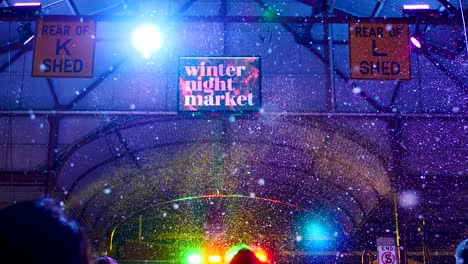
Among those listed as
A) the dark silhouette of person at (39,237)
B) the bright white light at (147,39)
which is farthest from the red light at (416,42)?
the dark silhouette of person at (39,237)

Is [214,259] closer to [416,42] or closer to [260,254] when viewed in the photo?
[416,42]

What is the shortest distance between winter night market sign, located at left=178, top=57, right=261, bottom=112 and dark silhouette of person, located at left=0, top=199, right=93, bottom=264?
7.84 meters

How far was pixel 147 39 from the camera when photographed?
37.9 ft

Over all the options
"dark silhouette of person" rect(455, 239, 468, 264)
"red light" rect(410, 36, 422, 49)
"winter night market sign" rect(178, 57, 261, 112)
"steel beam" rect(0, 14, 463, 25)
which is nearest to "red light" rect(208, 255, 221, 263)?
"winter night market sign" rect(178, 57, 261, 112)

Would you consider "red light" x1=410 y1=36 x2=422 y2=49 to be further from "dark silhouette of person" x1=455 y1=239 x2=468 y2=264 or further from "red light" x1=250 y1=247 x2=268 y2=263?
"dark silhouette of person" x1=455 y1=239 x2=468 y2=264

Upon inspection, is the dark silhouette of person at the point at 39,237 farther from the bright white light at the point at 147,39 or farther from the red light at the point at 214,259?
the red light at the point at 214,259

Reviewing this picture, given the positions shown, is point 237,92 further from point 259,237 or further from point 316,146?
point 259,237

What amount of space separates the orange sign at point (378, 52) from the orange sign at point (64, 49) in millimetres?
4066

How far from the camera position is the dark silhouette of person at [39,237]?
100cm

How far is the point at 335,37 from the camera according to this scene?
518 inches

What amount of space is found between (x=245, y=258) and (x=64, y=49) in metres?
6.30

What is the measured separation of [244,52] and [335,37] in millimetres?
2333

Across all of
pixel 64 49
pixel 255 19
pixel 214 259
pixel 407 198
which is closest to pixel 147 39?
pixel 64 49

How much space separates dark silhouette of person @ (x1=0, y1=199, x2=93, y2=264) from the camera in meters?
1.00
